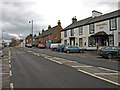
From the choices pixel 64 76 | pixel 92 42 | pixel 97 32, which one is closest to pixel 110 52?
pixel 64 76

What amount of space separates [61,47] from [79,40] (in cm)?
714

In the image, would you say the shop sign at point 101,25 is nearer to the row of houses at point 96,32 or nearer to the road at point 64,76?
the row of houses at point 96,32

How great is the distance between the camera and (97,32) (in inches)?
1039

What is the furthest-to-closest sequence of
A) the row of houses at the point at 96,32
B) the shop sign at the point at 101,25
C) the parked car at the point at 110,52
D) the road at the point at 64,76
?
the shop sign at the point at 101,25 → the row of houses at the point at 96,32 → the parked car at the point at 110,52 → the road at the point at 64,76

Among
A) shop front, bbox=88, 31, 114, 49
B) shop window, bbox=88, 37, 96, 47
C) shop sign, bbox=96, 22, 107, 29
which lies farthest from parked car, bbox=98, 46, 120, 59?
shop window, bbox=88, 37, 96, 47

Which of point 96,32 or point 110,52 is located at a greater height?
point 96,32

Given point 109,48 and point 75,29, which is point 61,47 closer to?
point 75,29

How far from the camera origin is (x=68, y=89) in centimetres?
465

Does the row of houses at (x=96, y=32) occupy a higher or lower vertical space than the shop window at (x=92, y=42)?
higher

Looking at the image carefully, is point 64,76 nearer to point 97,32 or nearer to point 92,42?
point 97,32

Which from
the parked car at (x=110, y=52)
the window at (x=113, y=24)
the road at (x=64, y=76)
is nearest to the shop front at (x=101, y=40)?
the window at (x=113, y=24)

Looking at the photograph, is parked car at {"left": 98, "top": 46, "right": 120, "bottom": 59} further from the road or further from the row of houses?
the row of houses

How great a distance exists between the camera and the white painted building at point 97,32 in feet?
74.3

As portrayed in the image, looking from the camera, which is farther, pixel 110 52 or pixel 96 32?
pixel 96 32
